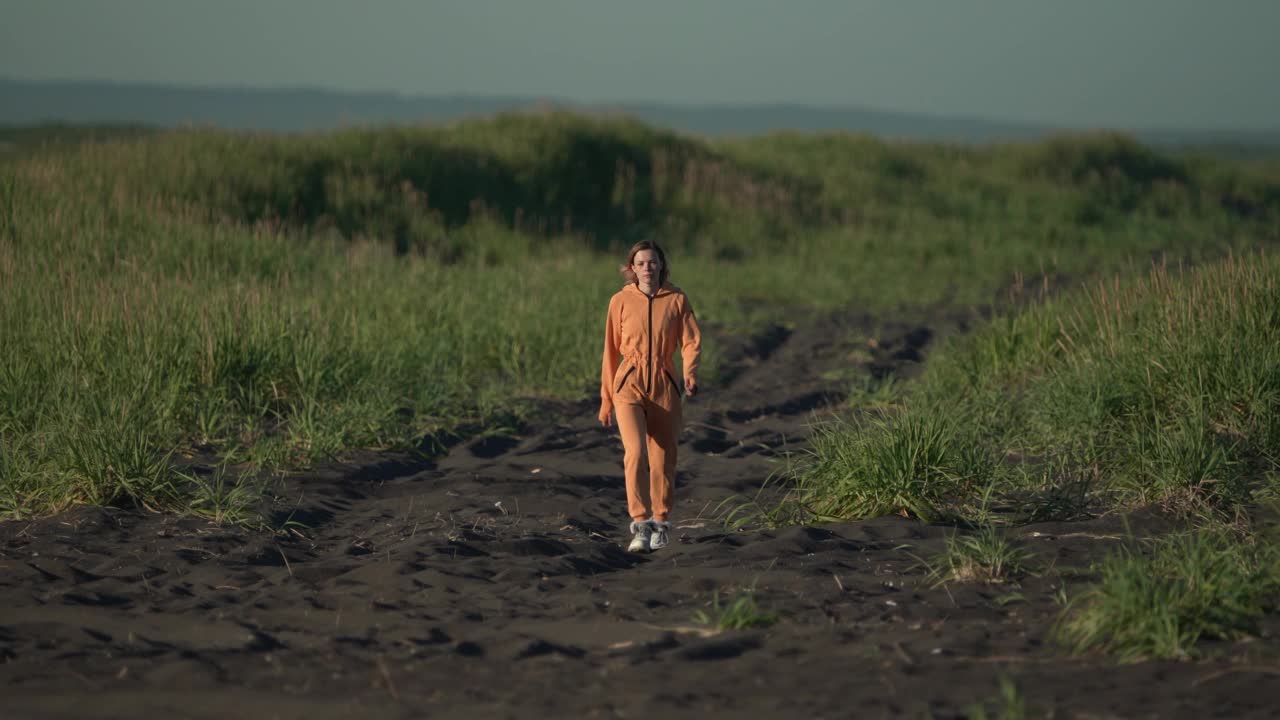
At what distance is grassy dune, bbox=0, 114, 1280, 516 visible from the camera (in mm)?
7035

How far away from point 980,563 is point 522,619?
1811 mm

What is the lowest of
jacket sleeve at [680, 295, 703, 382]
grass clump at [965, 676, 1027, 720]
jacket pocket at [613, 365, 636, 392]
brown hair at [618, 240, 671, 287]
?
grass clump at [965, 676, 1027, 720]

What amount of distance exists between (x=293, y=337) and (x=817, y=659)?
5.57m

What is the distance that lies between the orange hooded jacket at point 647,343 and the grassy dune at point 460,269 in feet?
3.71

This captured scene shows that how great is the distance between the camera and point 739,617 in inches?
172

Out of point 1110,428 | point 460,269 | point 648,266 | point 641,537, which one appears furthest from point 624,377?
point 460,269

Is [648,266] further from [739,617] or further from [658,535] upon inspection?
[739,617]

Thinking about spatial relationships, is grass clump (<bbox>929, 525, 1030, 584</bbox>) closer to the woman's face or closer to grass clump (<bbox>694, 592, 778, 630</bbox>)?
grass clump (<bbox>694, 592, 778, 630</bbox>)

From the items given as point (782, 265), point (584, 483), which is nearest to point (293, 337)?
point (584, 483)

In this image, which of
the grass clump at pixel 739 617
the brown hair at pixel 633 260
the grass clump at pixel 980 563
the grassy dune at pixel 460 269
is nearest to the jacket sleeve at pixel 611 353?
the brown hair at pixel 633 260

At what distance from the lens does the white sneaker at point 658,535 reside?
18.5ft

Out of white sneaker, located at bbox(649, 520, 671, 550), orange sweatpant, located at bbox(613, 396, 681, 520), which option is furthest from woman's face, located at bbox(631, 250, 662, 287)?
white sneaker, located at bbox(649, 520, 671, 550)

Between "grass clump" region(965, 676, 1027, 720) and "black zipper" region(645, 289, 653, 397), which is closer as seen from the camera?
"grass clump" region(965, 676, 1027, 720)

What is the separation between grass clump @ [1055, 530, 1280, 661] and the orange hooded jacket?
6.36 ft
